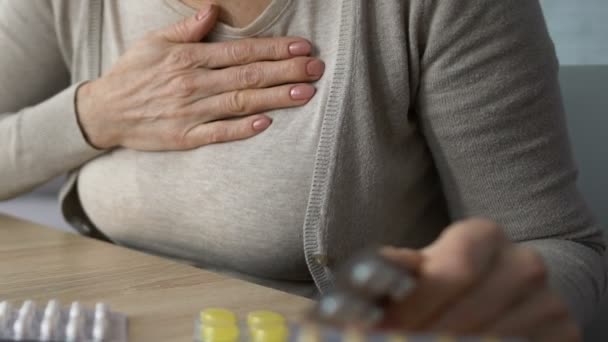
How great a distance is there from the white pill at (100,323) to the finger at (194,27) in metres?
0.43

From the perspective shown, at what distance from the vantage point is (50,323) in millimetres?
539

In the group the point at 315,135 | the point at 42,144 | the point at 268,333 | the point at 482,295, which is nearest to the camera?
the point at 482,295

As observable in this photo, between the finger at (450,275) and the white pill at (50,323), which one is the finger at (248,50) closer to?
the white pill at (50,323)

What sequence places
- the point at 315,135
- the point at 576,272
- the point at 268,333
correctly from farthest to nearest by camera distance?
the point at 315,135
the point at 576,272
the point at 268,333

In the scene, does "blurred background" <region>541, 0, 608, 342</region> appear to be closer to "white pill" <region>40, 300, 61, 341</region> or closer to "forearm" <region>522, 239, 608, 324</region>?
"forearm" <region>522, 239, 608, 324</region>

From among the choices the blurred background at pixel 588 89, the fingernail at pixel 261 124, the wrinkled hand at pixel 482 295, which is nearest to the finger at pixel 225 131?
the fingernail at pixel 261 124

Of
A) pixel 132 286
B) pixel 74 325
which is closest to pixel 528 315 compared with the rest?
pixel 74 325

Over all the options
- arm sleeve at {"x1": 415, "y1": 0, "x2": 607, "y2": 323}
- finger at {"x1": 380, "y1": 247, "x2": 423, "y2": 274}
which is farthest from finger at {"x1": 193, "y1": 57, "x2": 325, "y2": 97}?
finger at {"x1": 380, "y1": 247, "x2": 423, "y2": 274}

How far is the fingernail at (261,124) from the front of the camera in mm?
867

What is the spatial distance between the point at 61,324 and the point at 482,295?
0.33m

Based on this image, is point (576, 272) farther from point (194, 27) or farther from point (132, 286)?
point (194, 27)

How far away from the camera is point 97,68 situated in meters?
1.07

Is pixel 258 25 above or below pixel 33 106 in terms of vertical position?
above

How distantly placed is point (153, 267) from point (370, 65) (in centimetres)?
31
